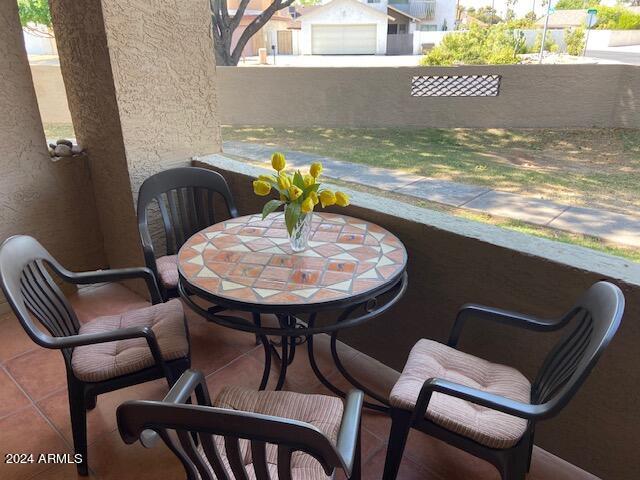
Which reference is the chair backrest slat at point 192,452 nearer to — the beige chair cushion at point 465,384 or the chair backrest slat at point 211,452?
the chair backrest slat at point 211,452

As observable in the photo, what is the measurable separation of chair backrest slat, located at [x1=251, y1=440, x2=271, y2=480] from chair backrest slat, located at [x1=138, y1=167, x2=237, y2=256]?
1587 millimetres

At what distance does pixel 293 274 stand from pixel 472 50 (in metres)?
9.73

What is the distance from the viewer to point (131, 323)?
1.72m

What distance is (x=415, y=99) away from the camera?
762 cm

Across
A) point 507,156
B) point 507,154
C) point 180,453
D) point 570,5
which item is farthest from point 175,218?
point 570,5

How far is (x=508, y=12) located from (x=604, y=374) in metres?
18.0

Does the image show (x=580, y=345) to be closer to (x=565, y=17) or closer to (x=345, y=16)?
(x=345, y=16)

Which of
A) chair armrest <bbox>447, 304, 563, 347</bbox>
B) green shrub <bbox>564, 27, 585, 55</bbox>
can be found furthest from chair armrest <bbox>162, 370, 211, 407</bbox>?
green shrub <bbox>564, 27, 585, 55</bbox>

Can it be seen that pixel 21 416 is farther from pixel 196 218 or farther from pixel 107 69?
pixel 107 69

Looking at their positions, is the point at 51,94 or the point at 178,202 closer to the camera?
the point at 178,202

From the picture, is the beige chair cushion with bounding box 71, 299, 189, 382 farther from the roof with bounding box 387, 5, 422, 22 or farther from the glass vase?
Result: the roof with bounding box 387, 5, 422, 22

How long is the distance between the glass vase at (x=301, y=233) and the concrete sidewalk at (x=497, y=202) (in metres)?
2.72

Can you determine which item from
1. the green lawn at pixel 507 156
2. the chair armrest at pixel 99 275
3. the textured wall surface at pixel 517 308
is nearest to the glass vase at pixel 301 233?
the textured wall surface at pixel 517 308

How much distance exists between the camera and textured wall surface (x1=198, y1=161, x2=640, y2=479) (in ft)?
4.56
